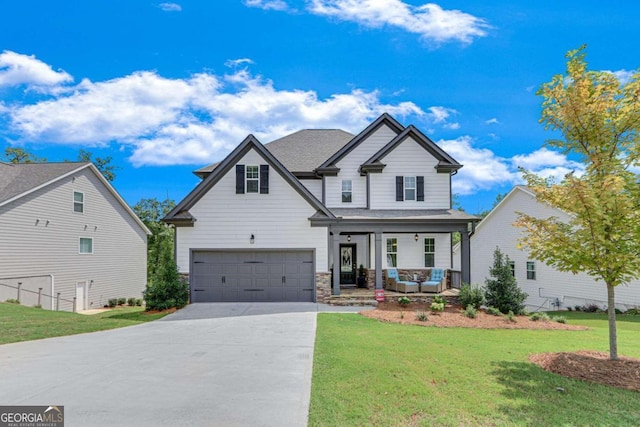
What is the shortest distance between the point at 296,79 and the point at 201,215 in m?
7.29

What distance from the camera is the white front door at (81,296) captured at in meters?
21.6

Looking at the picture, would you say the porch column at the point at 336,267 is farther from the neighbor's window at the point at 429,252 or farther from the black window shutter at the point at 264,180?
the neighbor's window at the point at 429,252

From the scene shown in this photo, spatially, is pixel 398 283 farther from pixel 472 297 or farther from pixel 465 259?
pixel 472 297

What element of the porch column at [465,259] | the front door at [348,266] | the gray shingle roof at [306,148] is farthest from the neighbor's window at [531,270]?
the gray shingle roof at [306,148]

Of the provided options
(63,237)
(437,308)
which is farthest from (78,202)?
(437,308)

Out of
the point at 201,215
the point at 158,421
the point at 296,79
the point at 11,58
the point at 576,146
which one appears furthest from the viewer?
the point at 11,58

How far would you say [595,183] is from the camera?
683 centimetres

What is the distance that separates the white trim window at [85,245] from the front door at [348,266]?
1516cm

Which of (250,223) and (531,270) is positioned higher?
(250,223)

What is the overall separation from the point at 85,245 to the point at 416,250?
62.0 ft

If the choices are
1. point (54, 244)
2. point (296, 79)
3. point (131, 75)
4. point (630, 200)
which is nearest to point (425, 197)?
point (296, 79)

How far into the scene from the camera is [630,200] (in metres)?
6.57

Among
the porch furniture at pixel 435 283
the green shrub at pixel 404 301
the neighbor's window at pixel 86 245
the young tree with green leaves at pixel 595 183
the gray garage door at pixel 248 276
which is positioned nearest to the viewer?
the young tree with green leaves at pixel 595 183

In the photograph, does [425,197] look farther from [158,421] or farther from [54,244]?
[54,244]
